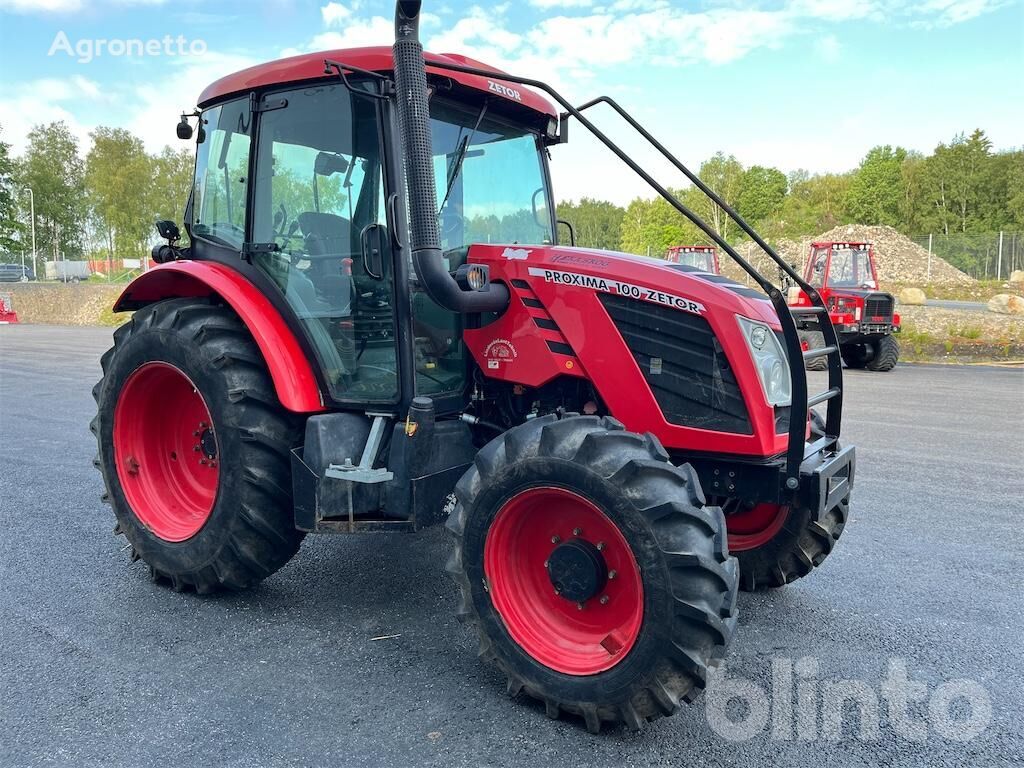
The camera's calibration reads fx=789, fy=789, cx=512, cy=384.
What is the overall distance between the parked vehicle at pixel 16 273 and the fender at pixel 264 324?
143ft

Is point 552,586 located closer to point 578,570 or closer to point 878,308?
point 578,570

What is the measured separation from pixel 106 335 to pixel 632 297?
2254 centimetres

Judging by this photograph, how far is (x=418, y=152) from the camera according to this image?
2.94 m

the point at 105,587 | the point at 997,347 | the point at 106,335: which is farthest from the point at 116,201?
the point at 105,587

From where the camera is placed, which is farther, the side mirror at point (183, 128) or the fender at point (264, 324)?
the side mirror at point (183, 128)

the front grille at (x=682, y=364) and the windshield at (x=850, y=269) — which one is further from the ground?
the windshield at (x=850, y=269)

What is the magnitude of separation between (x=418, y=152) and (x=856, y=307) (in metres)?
13.0

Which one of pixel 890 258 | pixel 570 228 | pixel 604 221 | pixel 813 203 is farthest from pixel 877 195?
pixel 570 228

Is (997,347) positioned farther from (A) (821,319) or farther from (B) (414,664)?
(B) (414,664)

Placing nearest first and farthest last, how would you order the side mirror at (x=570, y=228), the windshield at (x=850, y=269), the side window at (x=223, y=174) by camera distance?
1. the side window at (x=223, y=174)
2. the side mirror at (x=570, y=228)
3. the windshield at (x=850, y=269)

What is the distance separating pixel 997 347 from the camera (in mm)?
16406

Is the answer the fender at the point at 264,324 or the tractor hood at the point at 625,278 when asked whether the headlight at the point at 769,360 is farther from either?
the fender at the point at 264,324

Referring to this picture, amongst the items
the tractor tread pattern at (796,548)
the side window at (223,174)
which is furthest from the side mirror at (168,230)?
the tractor tread pattern at (796,548)

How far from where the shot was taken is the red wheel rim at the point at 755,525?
374cm
